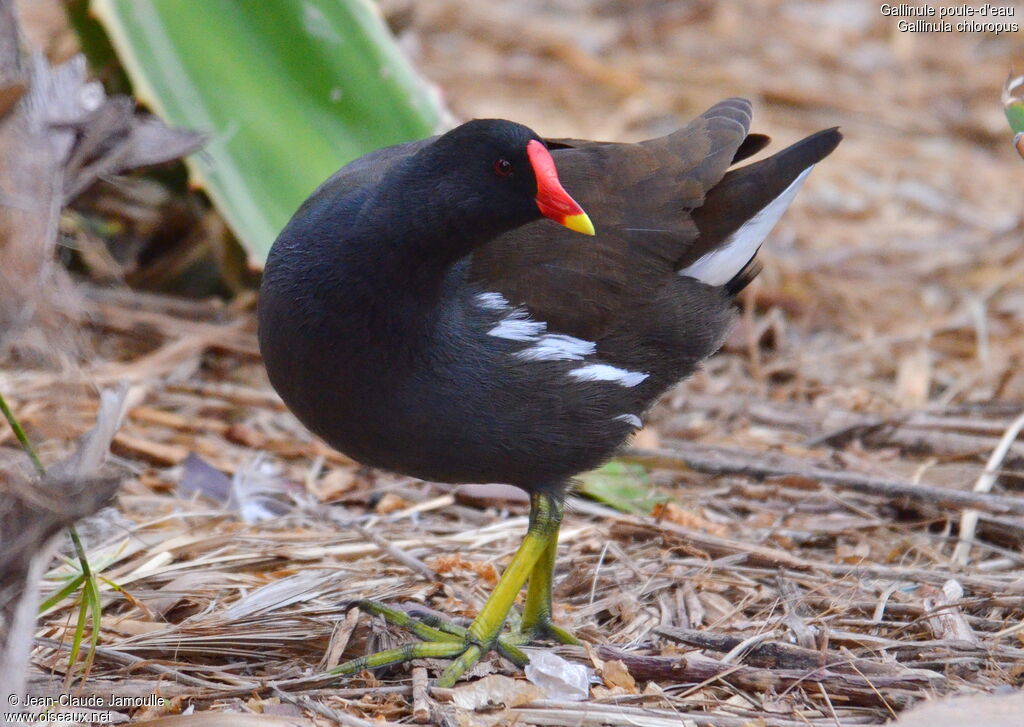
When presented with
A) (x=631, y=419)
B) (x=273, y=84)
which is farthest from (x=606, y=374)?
(x=273, y=84)

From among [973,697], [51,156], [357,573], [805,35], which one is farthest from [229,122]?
[805,35]

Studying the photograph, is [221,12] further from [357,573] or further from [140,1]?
[357,573]

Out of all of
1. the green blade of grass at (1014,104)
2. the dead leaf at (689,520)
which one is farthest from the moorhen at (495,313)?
the green blade of grass at (1014,104)

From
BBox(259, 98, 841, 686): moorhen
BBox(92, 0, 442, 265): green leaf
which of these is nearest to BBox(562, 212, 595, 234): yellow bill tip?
BBox(259, 98, 841, 686): moorhen

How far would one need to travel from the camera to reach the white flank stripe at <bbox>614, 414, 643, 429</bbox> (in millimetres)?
2814

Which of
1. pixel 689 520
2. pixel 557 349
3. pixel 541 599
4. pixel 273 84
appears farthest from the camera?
pixel 273 84

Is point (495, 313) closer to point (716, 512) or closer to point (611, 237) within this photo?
point (611, 237)

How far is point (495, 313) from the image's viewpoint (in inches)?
104

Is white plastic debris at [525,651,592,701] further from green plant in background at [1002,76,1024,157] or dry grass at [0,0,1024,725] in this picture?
green plant in background at [1002,76,1024,157]

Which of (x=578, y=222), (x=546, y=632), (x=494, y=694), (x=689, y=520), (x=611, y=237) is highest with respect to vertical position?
(x=578, y=222)

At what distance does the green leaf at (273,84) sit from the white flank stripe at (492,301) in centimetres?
162

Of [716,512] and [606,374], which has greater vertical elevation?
[606,374]

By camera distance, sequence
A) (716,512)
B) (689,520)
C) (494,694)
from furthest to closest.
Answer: (716,512)
(689,520)
(494,694)

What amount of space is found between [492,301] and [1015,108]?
1.17 metres
